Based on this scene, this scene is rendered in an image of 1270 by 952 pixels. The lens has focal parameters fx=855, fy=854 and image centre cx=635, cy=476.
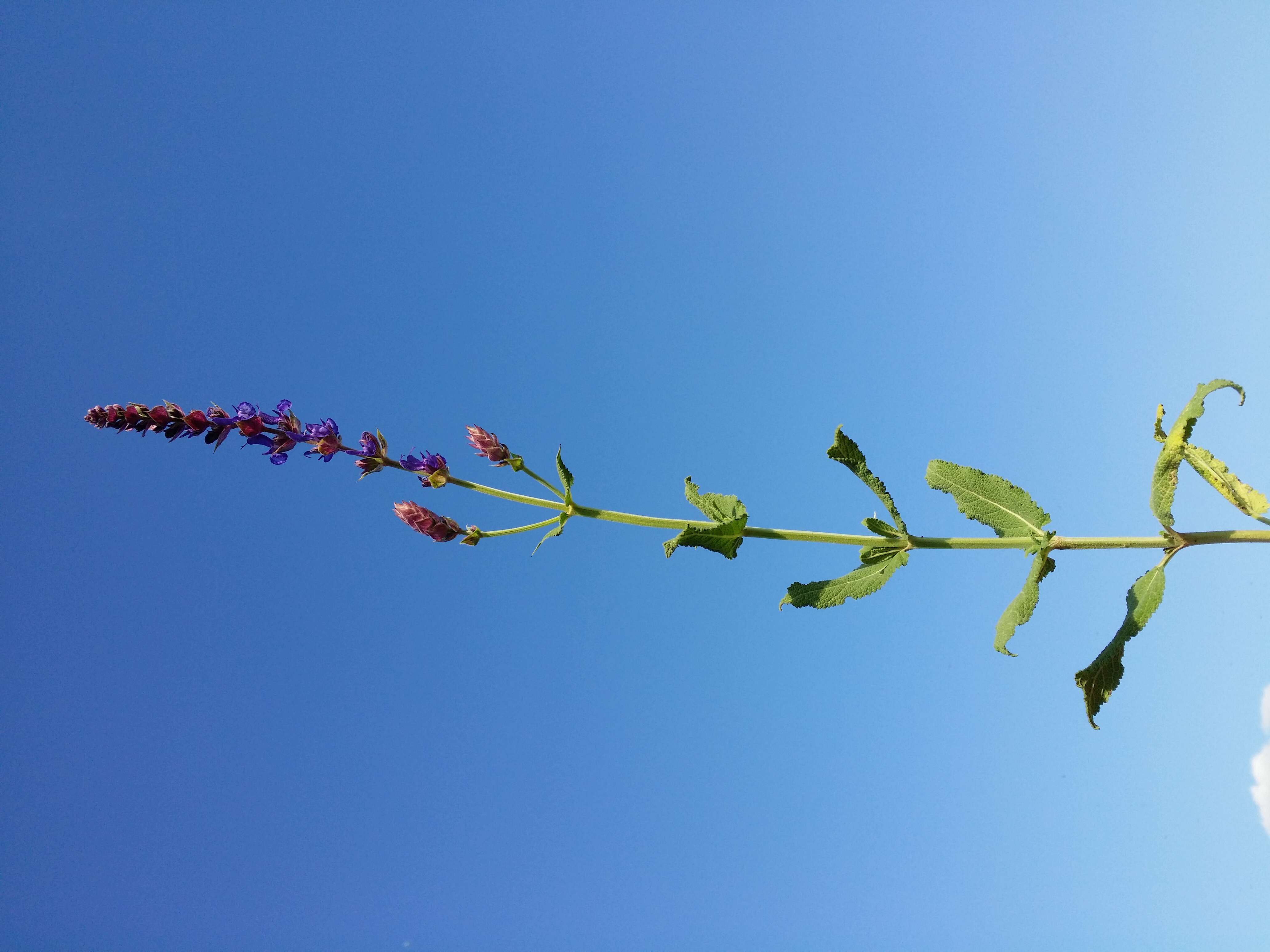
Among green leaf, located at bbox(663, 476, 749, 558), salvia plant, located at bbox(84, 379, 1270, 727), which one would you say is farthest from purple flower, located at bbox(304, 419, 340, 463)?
green leaf, located at bbox(663, 476, 749, 558)

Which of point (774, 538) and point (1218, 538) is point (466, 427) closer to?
point (774, 538)

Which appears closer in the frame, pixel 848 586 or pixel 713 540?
pixel 713 540

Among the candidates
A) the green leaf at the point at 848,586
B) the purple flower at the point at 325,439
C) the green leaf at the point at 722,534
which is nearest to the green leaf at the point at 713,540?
the green leaf at the point at 722,534

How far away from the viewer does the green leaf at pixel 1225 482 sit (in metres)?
3.56

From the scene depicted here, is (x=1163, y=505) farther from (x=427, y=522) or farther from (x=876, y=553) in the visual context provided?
(x=427, y=522)

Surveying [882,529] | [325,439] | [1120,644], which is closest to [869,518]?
[882,529]

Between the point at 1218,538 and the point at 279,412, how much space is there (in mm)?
4175

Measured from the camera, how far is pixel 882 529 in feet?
12.4

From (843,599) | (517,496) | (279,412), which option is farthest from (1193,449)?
(279,412)

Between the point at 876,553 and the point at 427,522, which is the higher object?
the point at 427,522

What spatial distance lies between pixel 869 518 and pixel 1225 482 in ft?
4.94

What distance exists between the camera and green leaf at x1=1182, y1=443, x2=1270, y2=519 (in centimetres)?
356

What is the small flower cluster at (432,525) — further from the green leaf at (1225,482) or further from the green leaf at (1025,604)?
the green leaf at (1225,482)

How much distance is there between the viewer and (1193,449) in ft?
12.4
